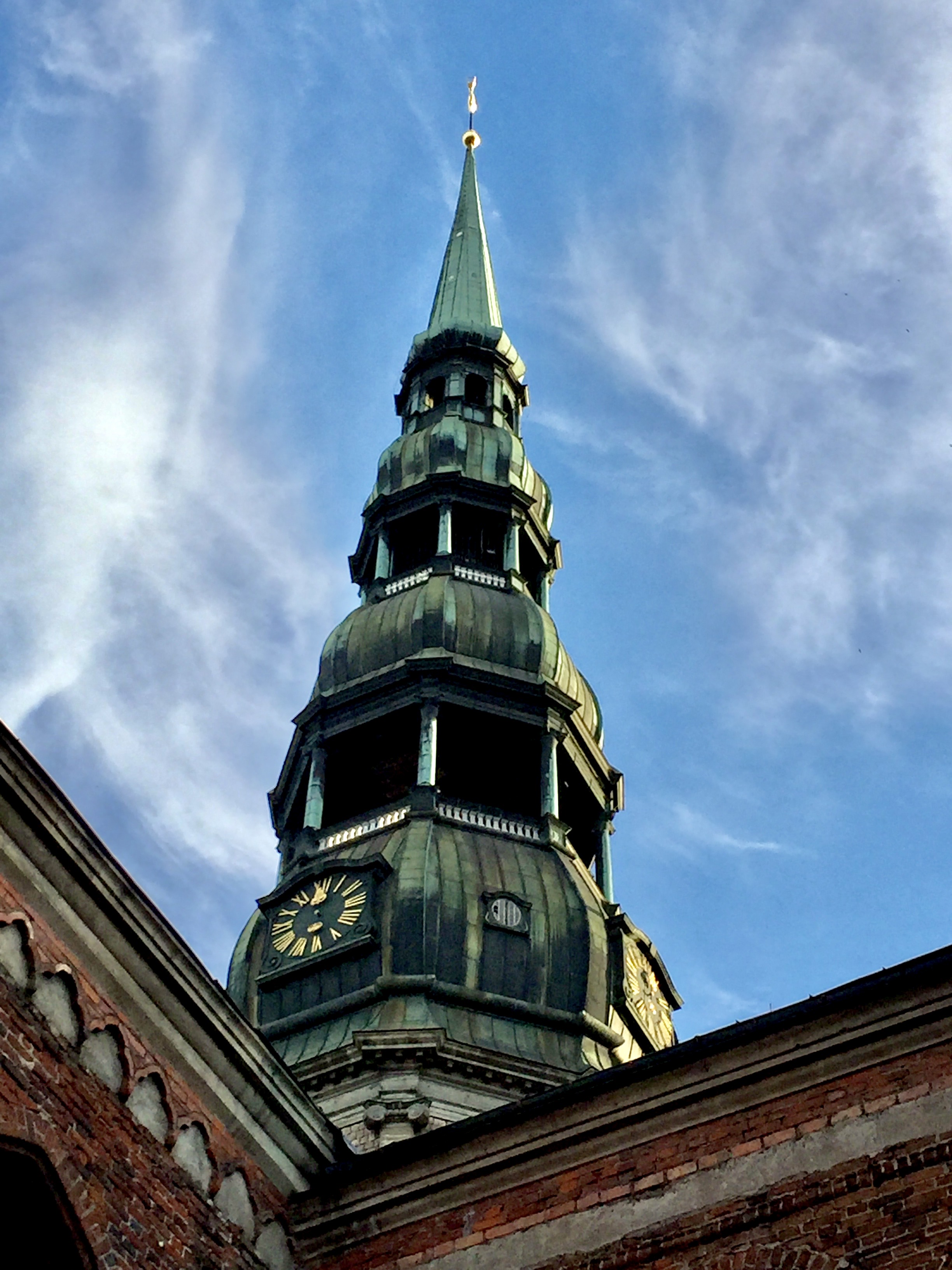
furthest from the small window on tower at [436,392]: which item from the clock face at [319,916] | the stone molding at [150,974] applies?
the stone molding at [150,974]

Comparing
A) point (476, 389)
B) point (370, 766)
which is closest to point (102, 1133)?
point (370, 766)

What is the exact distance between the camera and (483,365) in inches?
1591

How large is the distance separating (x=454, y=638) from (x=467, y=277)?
13839mm

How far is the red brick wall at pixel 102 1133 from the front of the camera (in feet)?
43.0

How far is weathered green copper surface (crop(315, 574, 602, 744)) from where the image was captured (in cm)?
3203

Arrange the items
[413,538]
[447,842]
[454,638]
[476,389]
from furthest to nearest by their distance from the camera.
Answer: [476,389], [413,538], [454,638], [447,842]

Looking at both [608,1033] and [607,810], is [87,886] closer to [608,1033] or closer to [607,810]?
[608,1033]

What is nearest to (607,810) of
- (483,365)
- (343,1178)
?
(483,365)

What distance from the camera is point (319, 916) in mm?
28734

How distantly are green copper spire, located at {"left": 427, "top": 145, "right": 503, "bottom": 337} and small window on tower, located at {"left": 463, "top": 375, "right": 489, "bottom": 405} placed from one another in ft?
4.08

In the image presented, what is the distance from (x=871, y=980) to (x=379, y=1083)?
43.7 ft

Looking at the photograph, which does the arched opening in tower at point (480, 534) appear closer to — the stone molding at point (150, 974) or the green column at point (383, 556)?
the green column at point (383, 556)

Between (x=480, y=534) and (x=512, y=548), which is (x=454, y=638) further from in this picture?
(x=480, y=534)

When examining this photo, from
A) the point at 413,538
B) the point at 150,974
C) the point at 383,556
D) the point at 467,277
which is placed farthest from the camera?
the point at 467,277
